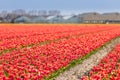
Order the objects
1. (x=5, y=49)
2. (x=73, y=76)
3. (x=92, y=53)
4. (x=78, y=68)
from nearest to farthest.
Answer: (x=73, y=76)
(x=78, y=68)
(x=5, y=49)
(x=92, y=53)

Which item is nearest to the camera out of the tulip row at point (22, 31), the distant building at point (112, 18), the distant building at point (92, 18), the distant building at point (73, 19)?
the tulip row at point (22, 31)

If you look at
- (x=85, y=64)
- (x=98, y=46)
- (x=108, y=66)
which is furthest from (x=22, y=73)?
(x=98, y=46)

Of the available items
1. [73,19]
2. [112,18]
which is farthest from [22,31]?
[112,18]

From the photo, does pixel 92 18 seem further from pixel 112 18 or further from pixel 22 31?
pixel 22 31

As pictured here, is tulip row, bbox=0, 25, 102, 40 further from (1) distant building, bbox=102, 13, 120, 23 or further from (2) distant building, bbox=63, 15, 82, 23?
(1) distant building, bbox=102, 13, 120, 23

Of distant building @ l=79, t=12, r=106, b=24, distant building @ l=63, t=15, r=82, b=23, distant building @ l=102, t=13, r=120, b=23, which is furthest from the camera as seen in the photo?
distant building @ l=102, t=13, r=120, b=23

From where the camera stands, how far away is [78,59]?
49.8ft

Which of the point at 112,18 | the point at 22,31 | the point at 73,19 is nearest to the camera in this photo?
the point at 22,31

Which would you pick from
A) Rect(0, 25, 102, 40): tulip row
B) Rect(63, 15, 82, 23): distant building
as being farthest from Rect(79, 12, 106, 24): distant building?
Rect(0, 25, 102, 40): tulip row

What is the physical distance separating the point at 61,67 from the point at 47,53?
2878mm

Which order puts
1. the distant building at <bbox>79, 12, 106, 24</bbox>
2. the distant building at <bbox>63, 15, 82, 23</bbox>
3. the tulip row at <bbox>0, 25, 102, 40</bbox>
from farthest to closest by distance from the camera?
1. the distant building at <bbox>79, 12, 106, 24</bbox>
2. the distant building at <bbox>63, 15, 82, 23</bbox>
3. the tulip row at <bbox>0, 25, 102, 40</bbox>

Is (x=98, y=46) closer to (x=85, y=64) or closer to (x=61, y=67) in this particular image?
(x=85, y=64)

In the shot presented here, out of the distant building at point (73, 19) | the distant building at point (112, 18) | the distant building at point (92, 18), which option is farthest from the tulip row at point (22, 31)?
the distant building at point (112, 18)

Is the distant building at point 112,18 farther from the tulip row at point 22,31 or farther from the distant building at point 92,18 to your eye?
the tulip row at point 22,31
